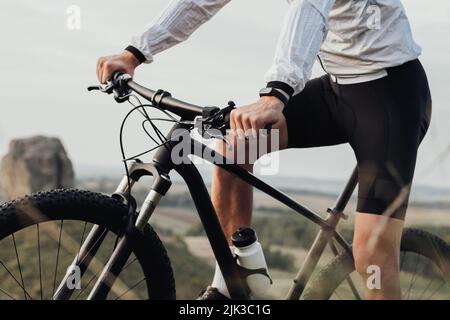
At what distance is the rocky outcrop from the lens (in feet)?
49.6

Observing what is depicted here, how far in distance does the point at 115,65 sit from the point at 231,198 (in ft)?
2.39

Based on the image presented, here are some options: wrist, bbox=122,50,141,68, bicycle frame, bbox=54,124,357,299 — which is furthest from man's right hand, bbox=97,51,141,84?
bicycle frame, bbox=54,124,357,299

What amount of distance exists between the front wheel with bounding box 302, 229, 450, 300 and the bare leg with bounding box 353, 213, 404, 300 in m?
0.46

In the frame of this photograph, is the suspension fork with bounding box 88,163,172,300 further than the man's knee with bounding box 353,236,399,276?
No

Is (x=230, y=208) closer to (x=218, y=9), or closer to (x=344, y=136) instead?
(x=344, y=136)

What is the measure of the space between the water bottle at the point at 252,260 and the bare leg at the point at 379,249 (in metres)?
0.37

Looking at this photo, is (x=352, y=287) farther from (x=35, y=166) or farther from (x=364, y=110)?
(x=35, y=166)

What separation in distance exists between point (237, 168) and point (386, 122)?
Answer: 1.96 feet

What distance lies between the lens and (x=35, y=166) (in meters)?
15.1

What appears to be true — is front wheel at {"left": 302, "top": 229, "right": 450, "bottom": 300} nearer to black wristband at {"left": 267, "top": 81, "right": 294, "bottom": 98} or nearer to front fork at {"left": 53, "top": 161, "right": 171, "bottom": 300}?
front fork at {"left": 53, "top": 161, "right": 171, "bottom": 300}

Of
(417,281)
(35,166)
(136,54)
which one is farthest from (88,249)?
(35,166)

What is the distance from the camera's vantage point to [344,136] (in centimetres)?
313

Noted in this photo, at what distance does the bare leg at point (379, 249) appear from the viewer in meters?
2.89

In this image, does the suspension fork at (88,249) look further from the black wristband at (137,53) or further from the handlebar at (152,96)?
the black wristband at (137,53)
